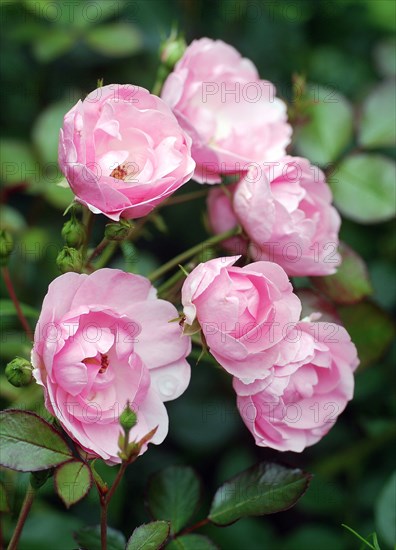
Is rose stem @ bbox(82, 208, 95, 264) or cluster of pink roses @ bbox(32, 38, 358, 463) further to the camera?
rose stem @ bbox(82, 208, 95, 264)

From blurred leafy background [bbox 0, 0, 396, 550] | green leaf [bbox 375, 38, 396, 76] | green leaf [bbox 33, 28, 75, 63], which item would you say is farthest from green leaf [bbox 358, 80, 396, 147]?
green leaf [bbox 33, 28, 75, 63]

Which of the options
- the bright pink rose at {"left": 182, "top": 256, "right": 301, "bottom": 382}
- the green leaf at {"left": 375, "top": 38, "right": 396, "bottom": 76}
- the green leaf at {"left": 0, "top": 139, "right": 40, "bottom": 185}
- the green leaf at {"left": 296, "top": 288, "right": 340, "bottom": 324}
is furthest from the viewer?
the green leaf at {"left": 375, "top": 38, "right": 396, "bottom": 76}

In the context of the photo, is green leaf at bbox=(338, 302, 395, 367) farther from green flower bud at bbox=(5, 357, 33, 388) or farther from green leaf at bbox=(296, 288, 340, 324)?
green flower bud at bbox=(5, 357, 33, 388)

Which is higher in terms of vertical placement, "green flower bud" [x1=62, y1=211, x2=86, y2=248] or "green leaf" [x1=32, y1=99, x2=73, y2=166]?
"green flower bud" [x1=62, y1=211, x2=86, y2=248]

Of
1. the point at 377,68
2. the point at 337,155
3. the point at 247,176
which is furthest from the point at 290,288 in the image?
the point at 377,68

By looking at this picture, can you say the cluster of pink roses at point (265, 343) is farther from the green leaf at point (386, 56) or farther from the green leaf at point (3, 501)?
the green leaf at point (386, 56)
